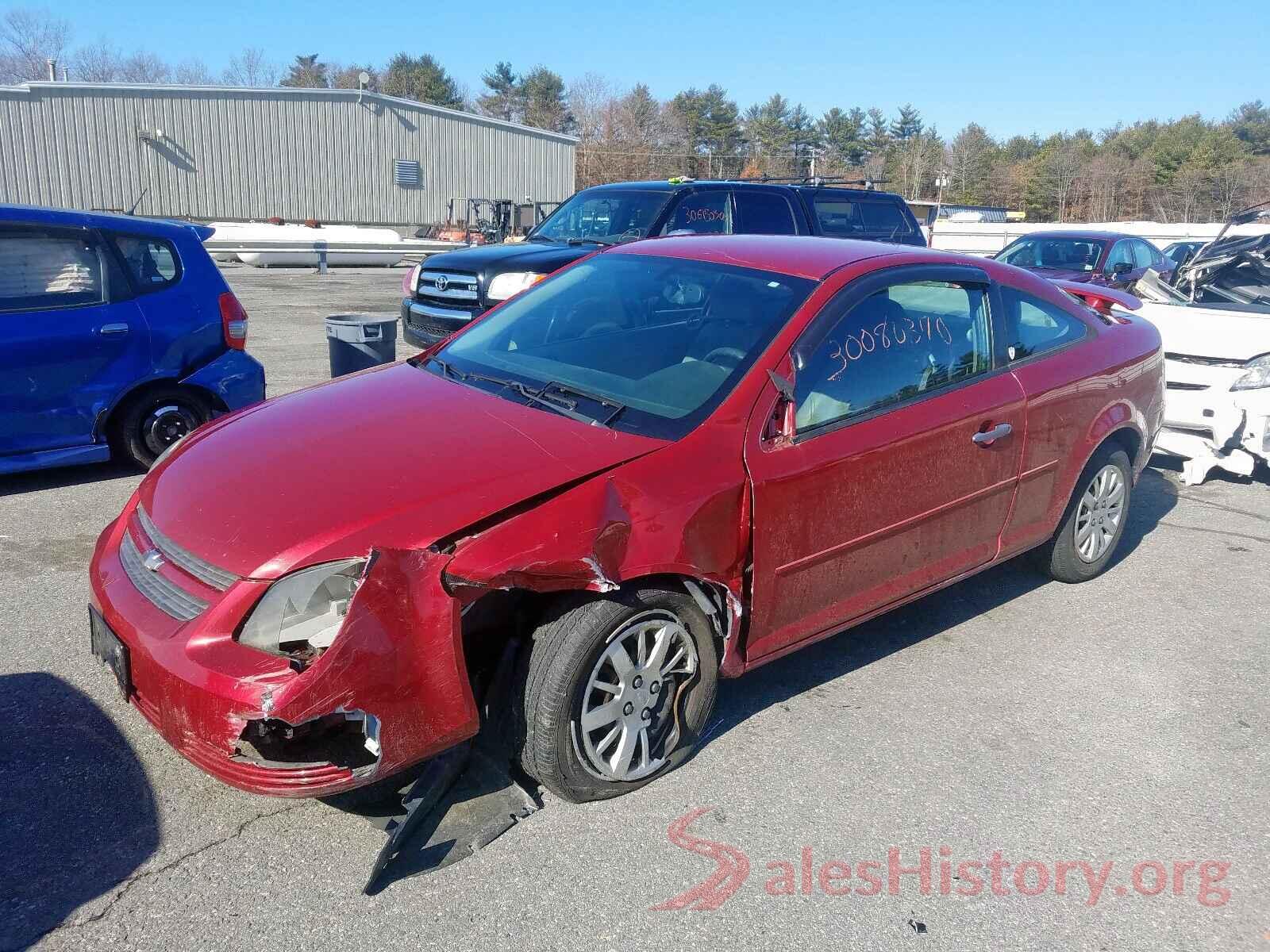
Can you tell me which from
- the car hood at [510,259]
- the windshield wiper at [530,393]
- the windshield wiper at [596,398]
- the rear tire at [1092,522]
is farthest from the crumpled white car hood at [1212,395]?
the windshield wiper at [530,393]

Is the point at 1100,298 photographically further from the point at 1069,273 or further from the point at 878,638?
the point at 1069,273

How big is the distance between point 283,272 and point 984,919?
902 inches

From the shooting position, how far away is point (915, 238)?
11617mm

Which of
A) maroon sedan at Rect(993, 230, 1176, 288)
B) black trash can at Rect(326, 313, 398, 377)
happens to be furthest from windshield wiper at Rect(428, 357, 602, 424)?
maroon sedan at Rect(993, 230, 1176, 288)

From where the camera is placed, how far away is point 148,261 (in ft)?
20.9

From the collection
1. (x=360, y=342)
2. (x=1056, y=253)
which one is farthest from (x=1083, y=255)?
(x=360, y=342)

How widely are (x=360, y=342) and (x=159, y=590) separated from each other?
13.5 feet

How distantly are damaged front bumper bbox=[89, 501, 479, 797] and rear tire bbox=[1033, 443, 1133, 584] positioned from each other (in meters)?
3.42

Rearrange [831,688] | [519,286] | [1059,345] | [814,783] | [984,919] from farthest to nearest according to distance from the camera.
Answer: [519,286]
[1059,345]
[831,688]
[814,783]
[984,919]

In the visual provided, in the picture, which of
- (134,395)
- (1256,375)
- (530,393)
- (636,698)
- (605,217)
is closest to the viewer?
(636,698)

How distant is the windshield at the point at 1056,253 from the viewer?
41.8 feet

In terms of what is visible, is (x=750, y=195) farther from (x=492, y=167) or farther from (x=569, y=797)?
(x=492, y=167)

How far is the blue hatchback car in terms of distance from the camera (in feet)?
19.1

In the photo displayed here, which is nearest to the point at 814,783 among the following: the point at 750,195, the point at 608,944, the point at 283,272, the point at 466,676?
the point at 608,944
